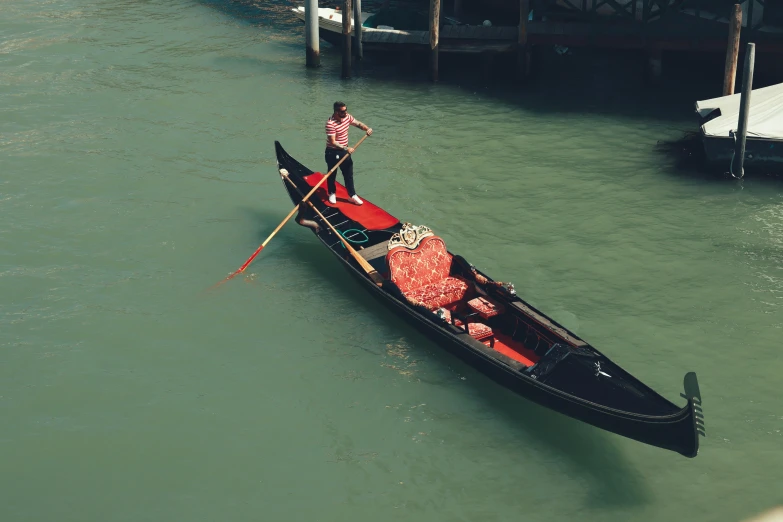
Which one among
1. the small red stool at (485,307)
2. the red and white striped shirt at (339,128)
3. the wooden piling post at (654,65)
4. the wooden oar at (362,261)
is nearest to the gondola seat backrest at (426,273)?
the wooden oar at (362,261)

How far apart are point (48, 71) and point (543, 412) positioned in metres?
16.4

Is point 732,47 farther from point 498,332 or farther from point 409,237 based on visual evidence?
point 498,332

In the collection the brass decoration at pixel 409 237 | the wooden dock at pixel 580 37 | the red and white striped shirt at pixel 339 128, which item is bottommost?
the brass decoration at pixel 409 237

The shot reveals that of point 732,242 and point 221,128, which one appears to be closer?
point 732,242

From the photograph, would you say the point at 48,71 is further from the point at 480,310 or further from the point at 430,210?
the point at 480,310

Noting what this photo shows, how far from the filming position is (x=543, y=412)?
9.52m

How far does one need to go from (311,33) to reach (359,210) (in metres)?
8.92

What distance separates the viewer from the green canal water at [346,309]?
869cm

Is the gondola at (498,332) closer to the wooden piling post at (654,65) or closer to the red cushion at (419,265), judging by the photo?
the red cushion at (419,265)

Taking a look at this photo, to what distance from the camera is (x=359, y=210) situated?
13289 millimetres

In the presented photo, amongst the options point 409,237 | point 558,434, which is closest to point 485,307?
point 409,237

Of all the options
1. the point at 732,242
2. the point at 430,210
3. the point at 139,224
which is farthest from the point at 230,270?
the point at 732,242

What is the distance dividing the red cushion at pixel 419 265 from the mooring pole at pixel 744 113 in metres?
6.22

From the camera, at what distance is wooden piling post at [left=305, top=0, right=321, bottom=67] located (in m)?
20.4
